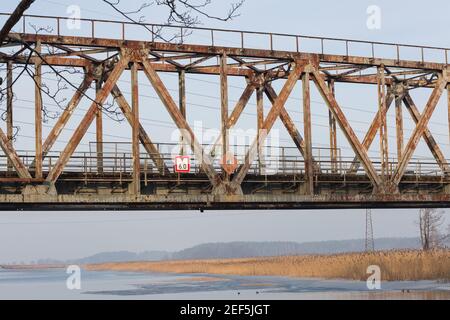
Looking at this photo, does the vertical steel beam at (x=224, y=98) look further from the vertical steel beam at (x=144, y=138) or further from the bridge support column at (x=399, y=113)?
the bridge support column at (x=399, y=113)

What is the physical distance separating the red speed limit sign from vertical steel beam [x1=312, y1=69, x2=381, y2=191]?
262 inches

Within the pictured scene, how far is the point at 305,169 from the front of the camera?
3275 cm

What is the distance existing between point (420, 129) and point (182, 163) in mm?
11821

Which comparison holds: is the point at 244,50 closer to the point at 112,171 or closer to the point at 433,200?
the point at 112,171

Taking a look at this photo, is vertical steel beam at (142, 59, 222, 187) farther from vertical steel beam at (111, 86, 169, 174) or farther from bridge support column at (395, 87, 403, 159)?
bridge support column at (395, 87, 403, 159)

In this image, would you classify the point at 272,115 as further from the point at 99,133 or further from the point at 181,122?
the point at 99,133

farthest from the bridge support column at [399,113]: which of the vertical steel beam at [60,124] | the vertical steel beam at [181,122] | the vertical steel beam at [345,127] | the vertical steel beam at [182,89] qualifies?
the vertical steel beam at [60,124]

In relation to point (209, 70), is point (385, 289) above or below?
below

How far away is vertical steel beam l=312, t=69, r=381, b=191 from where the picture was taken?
33000 millimetres

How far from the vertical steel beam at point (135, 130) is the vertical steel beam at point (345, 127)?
785cm

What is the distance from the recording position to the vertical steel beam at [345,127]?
3300cm

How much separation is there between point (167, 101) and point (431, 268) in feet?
71.8
